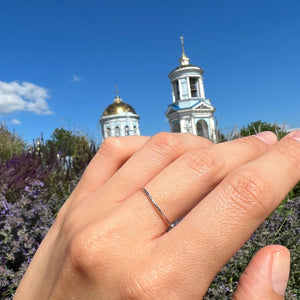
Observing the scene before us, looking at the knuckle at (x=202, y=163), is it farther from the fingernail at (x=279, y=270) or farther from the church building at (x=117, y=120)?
the church building at (x=117, y=120)

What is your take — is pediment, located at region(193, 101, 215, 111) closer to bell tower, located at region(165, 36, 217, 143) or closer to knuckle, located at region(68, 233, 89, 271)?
bell tower, located at region(165, 36, 217, 143)

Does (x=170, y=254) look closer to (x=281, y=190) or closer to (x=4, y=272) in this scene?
(x=281, y=190)

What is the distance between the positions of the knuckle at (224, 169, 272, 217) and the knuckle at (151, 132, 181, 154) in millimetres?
324

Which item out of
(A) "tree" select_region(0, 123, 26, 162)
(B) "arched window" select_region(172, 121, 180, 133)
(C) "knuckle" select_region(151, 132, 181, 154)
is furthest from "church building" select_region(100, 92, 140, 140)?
(C) "knuckle" select_region(151, 132, 181, 154)

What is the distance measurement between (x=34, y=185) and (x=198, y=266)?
227cm

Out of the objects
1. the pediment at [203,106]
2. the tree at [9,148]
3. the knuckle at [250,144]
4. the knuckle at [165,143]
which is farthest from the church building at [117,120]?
the knuckle at [250,144]

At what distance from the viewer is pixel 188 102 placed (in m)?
34.3

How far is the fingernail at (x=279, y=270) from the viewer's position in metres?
0.81

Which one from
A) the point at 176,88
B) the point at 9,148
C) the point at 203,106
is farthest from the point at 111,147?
the point at 176,88

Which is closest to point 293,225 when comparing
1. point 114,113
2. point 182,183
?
point 182,183

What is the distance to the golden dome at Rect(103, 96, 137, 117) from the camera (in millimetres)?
47250

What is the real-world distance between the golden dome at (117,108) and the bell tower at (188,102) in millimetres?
13866

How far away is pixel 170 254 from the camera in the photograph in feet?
2.45

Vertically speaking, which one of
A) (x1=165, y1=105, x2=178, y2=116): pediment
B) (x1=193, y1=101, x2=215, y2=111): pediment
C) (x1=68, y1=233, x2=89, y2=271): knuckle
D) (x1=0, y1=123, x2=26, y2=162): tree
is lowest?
(x1=68, y1=233, x2=89, y2=271): knuckle
